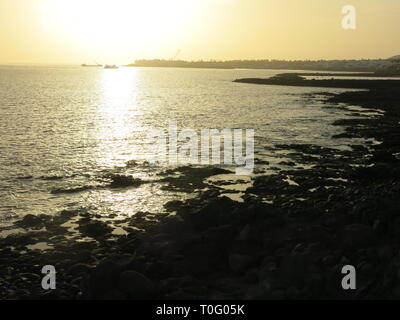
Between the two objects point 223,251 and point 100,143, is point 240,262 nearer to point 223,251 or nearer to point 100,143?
point 223,251

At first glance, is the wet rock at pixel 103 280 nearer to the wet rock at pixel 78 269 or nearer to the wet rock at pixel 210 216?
the wet rock at pixel 78 269

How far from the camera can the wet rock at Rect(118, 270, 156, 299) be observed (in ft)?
40.9

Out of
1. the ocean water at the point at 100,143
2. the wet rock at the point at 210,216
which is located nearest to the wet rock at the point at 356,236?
the wet rock at the point at 210,216

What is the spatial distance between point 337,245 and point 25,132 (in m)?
39.9

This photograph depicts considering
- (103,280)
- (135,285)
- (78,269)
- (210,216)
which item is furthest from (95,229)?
(135,285)

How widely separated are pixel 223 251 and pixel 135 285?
373 centimetres

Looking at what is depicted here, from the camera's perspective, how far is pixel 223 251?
15172 millimetres

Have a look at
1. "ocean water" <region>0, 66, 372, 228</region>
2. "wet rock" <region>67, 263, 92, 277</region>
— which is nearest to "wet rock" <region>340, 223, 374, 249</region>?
"wet rock" <region>67, 263, 92, 277</region>

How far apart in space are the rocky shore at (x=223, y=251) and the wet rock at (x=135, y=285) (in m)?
0.03

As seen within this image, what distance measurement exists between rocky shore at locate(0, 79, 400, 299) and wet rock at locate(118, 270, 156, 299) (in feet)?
0.09

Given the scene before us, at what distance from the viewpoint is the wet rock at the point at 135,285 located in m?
12.5

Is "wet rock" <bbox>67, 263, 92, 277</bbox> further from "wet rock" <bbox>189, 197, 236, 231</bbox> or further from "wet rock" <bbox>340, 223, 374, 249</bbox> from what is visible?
"wet rock" <bbox>340, 223, 374, 249</bbox>
